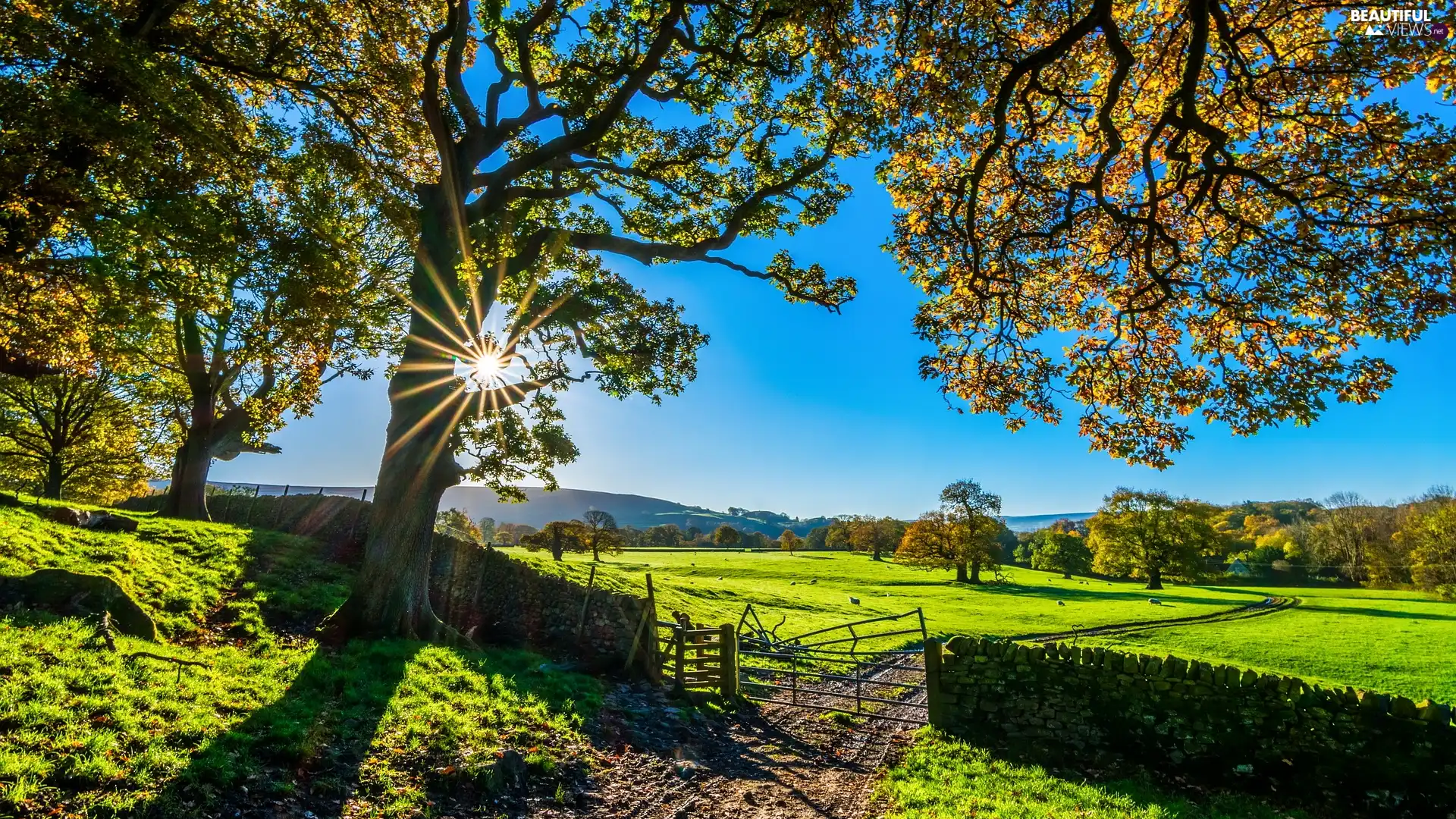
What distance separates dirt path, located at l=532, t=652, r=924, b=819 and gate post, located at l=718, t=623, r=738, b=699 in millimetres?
637

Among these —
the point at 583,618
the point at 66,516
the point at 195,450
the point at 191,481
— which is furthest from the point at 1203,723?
the point at 195,450

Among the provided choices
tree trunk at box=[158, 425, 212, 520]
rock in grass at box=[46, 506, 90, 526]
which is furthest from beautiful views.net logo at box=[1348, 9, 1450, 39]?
tree trunk at box=[158, 425, 212, 520]

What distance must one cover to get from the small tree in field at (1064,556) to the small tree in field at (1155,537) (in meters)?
12.5

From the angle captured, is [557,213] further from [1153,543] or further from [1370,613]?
[1153,543]

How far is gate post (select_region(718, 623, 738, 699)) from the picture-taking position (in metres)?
13.0

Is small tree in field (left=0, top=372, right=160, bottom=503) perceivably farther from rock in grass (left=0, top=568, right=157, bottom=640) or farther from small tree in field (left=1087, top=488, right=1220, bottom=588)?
small tree in field (left=1087, top=488, right=1220, bottom=588)

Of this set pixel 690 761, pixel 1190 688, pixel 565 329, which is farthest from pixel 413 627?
pixel 1190 688

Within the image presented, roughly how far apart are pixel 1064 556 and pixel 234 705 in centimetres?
9149

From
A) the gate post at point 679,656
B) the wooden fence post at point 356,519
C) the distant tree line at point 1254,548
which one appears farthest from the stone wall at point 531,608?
the distant tree line at point 1254,548

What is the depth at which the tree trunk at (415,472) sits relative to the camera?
38.5ft

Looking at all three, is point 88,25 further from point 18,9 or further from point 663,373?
point 663,373

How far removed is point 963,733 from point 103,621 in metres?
14.8

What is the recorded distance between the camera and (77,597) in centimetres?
903

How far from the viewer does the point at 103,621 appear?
8414 millimetres
